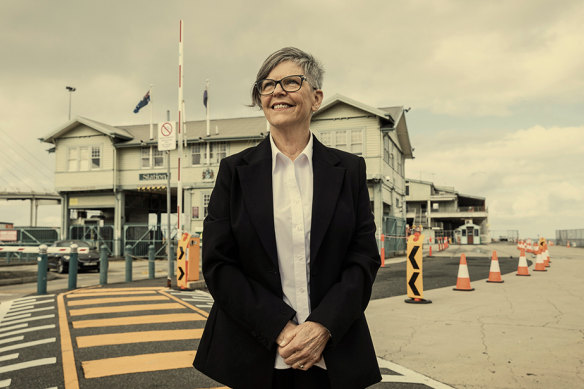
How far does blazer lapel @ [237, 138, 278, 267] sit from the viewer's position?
201cm

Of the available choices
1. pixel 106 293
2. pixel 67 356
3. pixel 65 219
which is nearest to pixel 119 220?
pixel 65 219

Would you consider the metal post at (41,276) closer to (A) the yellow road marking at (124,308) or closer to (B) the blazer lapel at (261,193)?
(A) the yellow road marking at (124,308)

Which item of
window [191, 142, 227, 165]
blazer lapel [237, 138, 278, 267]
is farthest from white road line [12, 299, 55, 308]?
window [191, 142, 227, 165]

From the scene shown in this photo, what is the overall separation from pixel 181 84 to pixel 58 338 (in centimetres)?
904

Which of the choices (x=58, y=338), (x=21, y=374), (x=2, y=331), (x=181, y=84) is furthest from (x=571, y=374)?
(x=181, y=84)

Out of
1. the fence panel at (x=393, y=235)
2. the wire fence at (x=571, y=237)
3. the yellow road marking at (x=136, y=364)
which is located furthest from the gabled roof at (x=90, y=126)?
the wire fence at (x=571, y=237)

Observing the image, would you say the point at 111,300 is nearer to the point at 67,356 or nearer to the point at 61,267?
the point at 67,356

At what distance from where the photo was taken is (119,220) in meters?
31.9

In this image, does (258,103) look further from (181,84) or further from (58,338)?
(181,84)

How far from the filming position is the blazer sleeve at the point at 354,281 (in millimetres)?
1922

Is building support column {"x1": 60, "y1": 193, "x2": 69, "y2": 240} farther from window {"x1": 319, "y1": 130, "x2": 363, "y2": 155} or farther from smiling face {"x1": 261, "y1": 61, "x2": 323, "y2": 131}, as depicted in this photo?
smiling face {"x1": 261, "y1": 61, "x2": 323, "y2": 131}

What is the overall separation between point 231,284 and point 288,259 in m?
0.25

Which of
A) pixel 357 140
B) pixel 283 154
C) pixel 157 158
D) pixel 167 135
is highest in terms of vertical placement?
pixel 357 140

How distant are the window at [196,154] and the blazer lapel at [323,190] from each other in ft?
97.7
